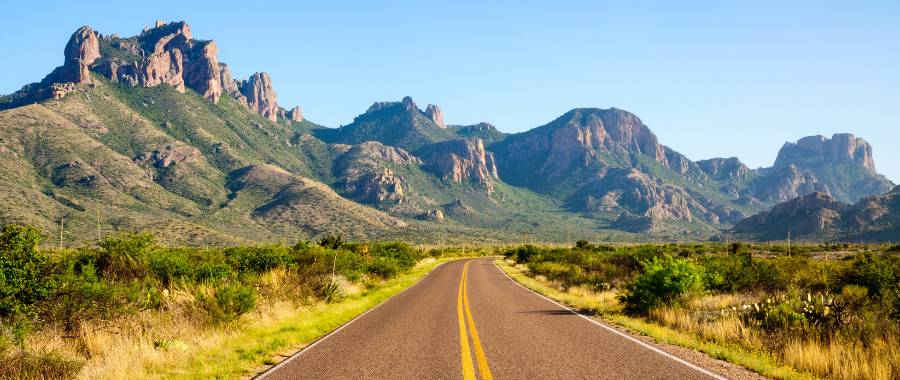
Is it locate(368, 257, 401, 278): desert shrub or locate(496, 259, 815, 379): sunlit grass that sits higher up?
locate(496, 259, 815, 379): sunlit grass

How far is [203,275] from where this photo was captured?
17.0 m

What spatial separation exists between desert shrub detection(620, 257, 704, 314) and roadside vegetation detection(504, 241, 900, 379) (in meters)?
0.03

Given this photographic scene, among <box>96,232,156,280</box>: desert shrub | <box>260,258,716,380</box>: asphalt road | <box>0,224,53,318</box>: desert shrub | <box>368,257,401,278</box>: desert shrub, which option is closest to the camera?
<box>260,258,716,380</box>: asphalt road

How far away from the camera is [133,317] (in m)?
11.2

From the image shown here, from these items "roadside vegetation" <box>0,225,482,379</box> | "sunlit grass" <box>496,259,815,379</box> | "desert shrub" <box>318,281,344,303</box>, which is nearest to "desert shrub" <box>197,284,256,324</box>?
"roadside vegetation" <box>0,225,482,379</box>

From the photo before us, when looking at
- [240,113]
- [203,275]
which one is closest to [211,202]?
[240,113]

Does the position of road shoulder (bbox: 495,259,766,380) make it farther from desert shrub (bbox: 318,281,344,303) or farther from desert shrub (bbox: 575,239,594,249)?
desert shrub (bbox: 575,239,594,249)

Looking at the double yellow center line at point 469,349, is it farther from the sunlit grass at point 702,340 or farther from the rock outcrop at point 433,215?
the rock outcrop at point 433,215

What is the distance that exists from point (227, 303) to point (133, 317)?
2.31 m

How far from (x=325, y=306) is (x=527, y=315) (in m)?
7.30

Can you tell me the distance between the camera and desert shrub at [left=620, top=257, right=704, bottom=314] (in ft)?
52.3

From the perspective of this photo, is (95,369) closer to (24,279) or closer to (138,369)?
(138,369)

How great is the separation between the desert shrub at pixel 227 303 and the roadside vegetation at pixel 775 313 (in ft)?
33.0

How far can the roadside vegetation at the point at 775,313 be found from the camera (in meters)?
8.41
